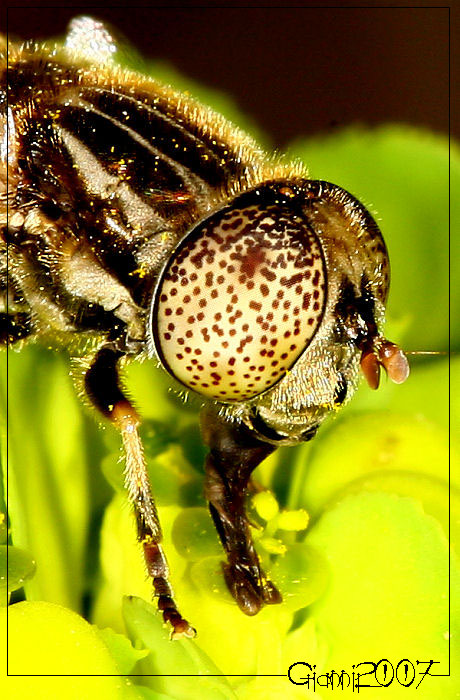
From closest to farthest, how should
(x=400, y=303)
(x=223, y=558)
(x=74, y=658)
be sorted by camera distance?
(x=74, y=658) < (x=223, y=558) < (x=400, y=303)

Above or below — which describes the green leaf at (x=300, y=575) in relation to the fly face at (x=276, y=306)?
below

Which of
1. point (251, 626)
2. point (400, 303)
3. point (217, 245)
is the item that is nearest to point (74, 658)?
point (251, 626)

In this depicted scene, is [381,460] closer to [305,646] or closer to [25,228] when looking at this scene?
[305,646]

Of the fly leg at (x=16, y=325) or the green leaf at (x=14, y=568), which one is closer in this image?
the green leaf at (x=14, y=568)

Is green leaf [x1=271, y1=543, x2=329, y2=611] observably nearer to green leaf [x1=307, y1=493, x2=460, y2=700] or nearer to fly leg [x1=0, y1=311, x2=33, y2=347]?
green leaf [x1=307, y1=493, x2=460, y2=700]

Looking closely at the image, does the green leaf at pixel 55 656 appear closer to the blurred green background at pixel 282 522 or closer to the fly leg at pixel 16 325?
the blurred green background at pixel 282 522

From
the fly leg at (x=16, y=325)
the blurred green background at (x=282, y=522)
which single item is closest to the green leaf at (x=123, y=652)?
the blurred green background at (x=282, y=522)

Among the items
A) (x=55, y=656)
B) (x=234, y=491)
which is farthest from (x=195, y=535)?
(x=55, y=656)
